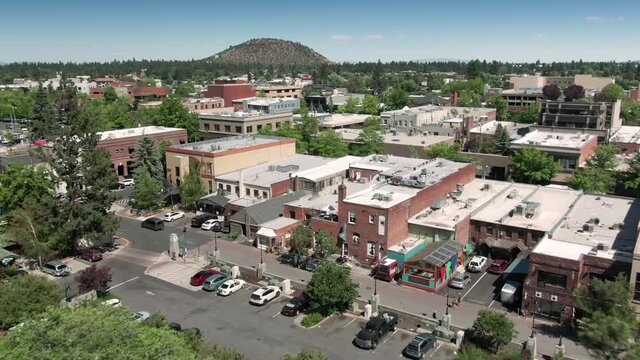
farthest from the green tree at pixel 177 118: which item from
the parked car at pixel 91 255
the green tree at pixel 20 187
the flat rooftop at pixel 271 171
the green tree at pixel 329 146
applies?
the parked car at pixel 91 255

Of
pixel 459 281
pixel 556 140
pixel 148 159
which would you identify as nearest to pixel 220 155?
pixel 148 159

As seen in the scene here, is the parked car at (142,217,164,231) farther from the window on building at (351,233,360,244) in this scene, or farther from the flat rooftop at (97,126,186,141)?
the flat rooftop at (97,126,186,141)

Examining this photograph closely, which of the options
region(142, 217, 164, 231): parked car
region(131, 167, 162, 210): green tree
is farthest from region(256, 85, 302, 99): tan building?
region(142, 217, 164, 231): parked car

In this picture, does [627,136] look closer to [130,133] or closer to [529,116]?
[529,116]

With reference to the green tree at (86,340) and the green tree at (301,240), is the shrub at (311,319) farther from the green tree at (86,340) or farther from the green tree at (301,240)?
the green tree at (86,340)

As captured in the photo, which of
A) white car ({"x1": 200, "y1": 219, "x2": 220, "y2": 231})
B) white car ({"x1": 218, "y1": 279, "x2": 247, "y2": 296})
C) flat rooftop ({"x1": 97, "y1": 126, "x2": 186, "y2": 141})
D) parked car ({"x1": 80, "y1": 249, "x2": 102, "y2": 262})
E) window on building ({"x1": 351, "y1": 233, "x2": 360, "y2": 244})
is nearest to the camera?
white car ({"x1": 218, "y1": 279, "x2": 247, "y2": 296})
